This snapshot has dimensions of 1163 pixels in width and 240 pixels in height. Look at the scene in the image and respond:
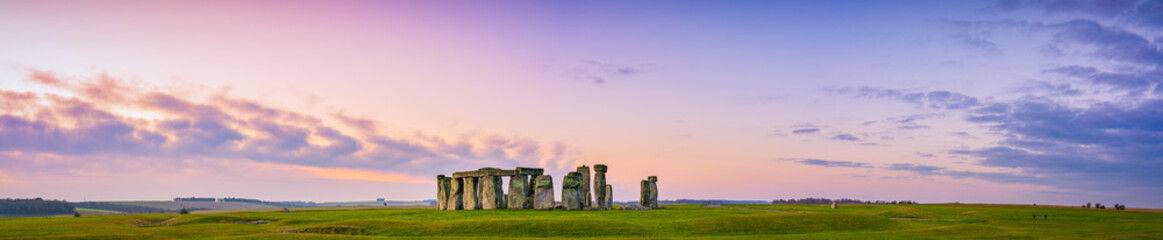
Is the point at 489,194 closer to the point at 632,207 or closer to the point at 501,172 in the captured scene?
the point at 501,172

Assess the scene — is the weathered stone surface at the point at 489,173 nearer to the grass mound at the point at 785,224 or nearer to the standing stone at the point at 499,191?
the standing stone at the point at 499,191

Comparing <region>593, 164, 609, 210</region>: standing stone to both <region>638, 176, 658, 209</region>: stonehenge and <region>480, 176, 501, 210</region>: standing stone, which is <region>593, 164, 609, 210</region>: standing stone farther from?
<region>480, 176, 501, 210</region>: standing stone

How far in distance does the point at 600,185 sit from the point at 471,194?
10.4 m

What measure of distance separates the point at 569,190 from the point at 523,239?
71.2 feet

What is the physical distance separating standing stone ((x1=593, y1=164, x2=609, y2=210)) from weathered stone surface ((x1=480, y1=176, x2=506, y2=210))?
7.67m

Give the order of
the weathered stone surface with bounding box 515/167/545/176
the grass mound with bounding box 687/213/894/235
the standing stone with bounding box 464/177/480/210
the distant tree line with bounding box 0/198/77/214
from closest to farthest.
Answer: the grass mound with bounding box 687/213/894/235
the weathered stone surface with bounding box 515/167/545/176
the standing stone with bounding box 464/177/480/210
the distant tree line with bounding box 0/198/77/214

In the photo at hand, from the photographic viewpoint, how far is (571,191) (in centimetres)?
4981

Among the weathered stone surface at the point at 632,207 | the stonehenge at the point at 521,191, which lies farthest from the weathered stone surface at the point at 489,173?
the weathered stone surface at the point at 632,207

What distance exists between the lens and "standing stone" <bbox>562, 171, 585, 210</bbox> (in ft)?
163

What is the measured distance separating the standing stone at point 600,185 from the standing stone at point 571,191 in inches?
105

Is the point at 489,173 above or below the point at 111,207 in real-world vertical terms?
above

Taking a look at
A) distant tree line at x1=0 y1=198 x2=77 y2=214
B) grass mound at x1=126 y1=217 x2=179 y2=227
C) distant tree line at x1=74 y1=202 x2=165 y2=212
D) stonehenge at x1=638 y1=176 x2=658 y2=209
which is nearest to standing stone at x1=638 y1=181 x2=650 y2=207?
stonehenge at x1=638 y1=176 x2=658 y2=209

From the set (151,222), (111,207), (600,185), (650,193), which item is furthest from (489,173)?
(111,207)

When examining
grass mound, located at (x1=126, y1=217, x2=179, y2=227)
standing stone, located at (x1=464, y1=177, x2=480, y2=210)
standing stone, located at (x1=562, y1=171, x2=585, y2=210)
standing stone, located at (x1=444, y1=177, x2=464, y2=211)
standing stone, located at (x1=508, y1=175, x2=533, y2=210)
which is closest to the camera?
grass mound, located at (x1=126, y1=217, x2=179, y2=227)
